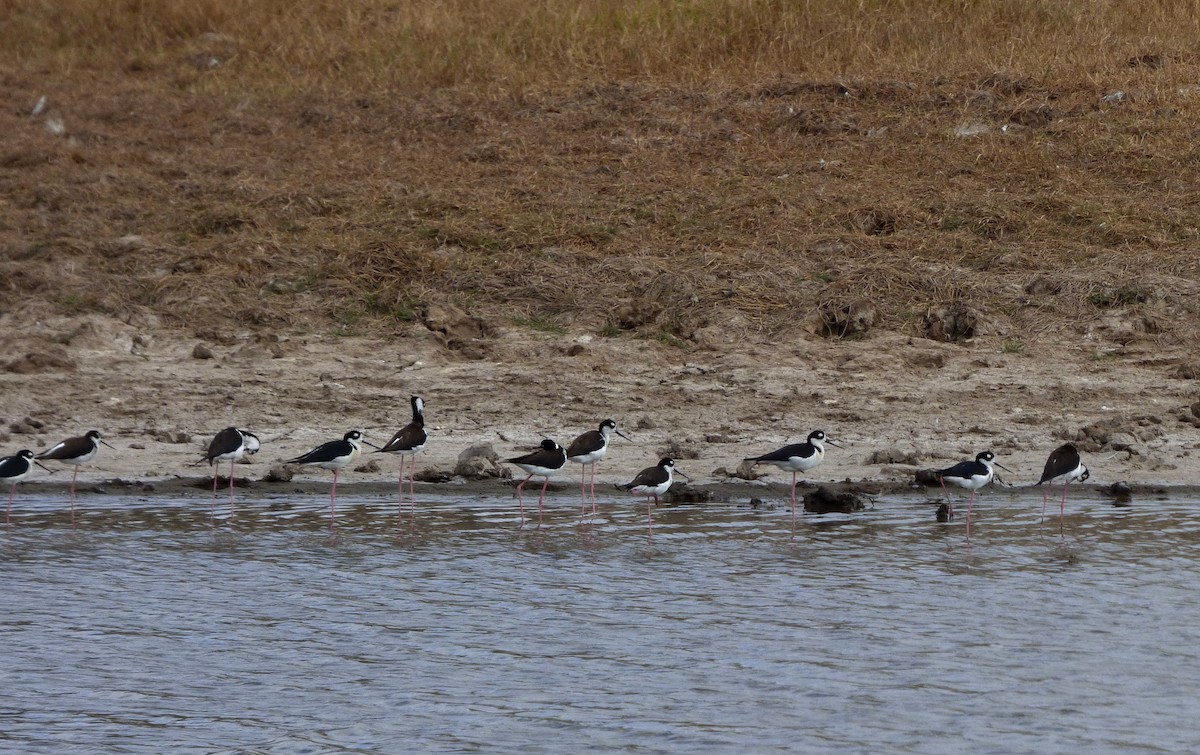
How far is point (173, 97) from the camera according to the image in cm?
2195

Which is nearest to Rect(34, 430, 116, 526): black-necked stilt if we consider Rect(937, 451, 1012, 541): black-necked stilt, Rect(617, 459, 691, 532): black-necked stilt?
Rect(617, 459, 691, 532): black-necked stilt

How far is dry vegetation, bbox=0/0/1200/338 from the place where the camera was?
573 inches

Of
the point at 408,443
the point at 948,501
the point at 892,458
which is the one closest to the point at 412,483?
the point at 408,443

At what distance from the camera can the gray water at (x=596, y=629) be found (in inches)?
265

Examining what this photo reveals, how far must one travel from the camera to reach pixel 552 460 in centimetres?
1075

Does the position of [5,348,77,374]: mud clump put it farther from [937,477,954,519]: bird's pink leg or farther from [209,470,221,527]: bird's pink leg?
[937,477,954,519]: bird's pink leg

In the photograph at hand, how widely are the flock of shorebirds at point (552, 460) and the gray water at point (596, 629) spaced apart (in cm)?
23

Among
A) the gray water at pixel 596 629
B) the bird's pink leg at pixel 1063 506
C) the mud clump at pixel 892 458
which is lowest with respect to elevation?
the gray water at pixel 596 629

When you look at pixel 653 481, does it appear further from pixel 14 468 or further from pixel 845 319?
pixel 14 468

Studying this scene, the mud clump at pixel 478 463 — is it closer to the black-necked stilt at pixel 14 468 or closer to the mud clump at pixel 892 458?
the mud clump at pixel 892 458

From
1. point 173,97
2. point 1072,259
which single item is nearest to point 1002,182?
point 1072,259

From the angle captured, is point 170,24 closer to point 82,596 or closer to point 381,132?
point 381,132

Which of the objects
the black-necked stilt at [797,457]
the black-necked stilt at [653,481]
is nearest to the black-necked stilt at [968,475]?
the black-necked stilt at [797,457]

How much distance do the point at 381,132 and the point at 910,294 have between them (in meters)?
8.17
